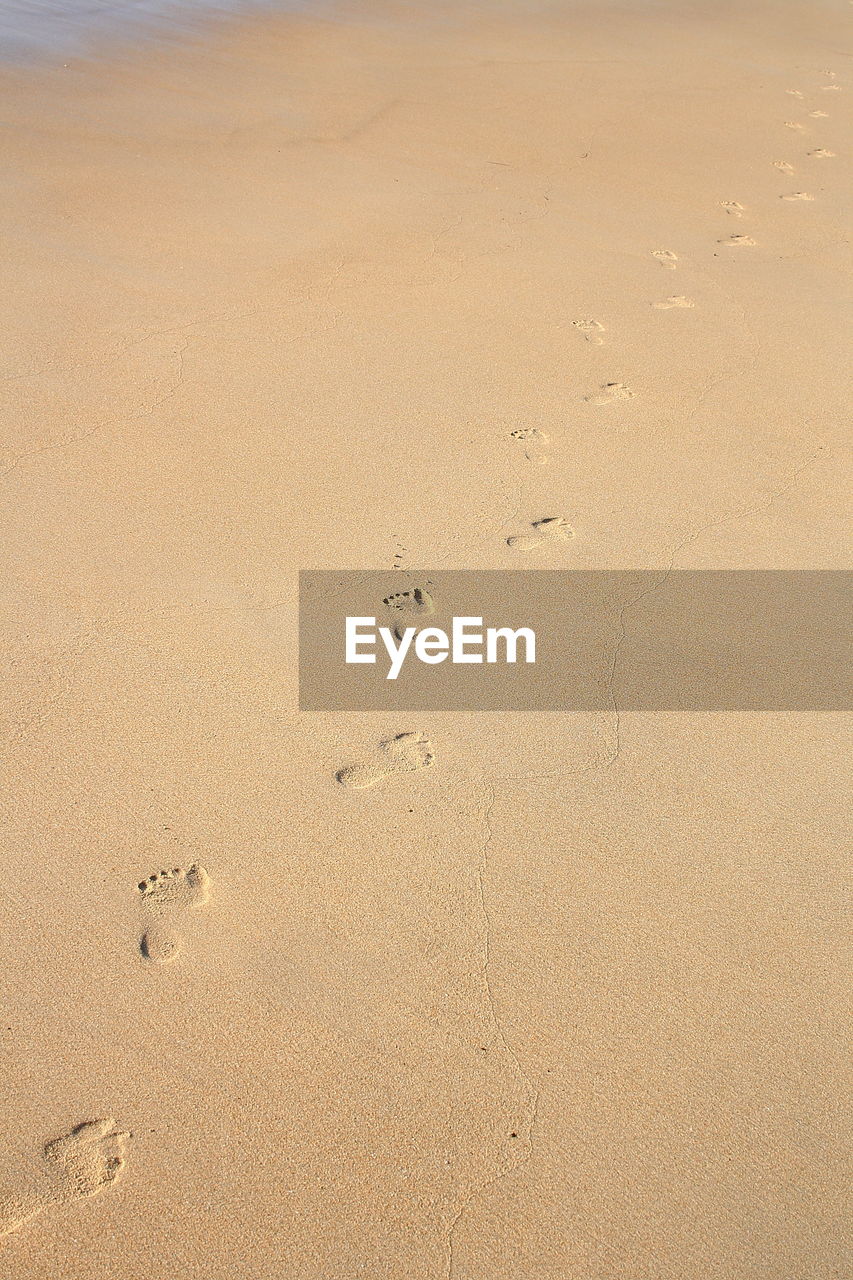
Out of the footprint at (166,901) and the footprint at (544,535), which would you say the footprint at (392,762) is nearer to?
the footprint at (166,901)

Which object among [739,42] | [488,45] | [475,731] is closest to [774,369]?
[475,731]

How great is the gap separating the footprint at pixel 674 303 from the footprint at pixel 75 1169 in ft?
12.5

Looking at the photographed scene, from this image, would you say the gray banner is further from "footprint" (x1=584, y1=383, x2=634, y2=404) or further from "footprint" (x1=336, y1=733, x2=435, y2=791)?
"footprint" (x1=584, y1=383, x2=634, y2=404)

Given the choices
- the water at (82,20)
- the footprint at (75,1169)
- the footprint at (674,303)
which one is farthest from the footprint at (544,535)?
the water at (82,20)

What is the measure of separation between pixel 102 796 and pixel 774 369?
3.08 meters

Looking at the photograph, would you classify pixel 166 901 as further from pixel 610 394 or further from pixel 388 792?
pixel 610 394

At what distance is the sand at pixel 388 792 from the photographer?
69.4 inches

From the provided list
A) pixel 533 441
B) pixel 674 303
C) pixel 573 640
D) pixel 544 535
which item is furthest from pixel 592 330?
pixel 573 640

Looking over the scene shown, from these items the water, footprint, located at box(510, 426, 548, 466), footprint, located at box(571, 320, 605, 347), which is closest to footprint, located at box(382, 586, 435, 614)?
footprint, located at box(510, 426, 548, 466)

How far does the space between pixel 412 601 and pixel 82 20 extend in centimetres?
661

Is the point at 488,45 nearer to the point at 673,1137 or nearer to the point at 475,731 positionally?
the point at 475,731

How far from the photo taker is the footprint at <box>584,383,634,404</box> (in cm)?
386

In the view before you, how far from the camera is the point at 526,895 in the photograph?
2.21 m

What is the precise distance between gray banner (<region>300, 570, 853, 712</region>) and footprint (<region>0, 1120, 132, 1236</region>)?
1074 millimetres
